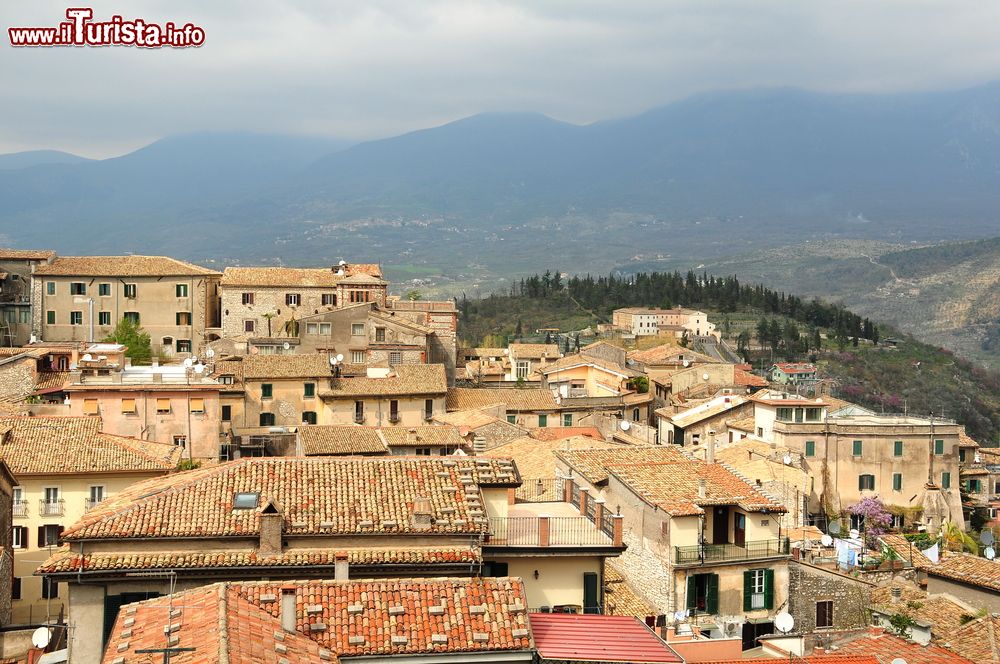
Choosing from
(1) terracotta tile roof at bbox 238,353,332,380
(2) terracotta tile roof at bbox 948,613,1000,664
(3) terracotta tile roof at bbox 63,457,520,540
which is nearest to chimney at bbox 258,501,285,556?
(3) terracotta tile roof at bbox 63,457,520,540

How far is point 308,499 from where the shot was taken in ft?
69.3

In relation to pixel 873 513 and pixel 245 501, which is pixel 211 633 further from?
pixel 873 513

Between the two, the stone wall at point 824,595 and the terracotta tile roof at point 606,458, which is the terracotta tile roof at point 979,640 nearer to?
the stone wall at point 824,595

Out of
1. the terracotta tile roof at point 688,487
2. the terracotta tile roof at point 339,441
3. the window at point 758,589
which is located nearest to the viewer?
the terracotta tile roof at point 688,487

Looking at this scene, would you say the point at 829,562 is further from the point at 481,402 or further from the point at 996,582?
the point at 481,402

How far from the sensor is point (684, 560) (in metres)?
27.3

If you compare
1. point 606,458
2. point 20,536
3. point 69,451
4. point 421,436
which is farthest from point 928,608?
point 20,536

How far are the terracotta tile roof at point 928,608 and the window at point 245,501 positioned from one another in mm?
14077

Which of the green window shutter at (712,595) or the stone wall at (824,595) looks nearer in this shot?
the green window shutter at (712,595)

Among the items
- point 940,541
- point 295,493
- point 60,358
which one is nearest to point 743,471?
point 940,541

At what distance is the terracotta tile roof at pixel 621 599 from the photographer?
Answer: 85.0 feet

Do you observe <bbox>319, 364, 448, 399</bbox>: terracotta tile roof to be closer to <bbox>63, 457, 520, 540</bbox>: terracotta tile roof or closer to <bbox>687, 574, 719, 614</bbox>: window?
<bbox>687, 574, 719, 614</bbox>: window

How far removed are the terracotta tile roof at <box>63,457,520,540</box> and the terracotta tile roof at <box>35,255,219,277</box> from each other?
5265cm

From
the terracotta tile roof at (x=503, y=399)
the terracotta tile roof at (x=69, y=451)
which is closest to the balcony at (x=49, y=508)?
the terracotta tile roof at (x=69, y=451)
